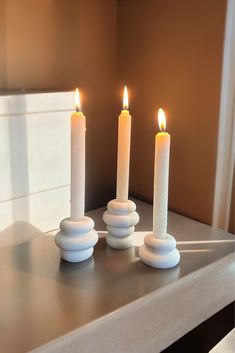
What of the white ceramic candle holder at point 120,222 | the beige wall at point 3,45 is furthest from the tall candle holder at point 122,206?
the beige wall at point 3,45

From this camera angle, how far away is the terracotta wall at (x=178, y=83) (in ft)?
2.71

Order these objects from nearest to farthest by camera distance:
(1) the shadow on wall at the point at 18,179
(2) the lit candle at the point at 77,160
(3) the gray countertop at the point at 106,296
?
(3) the gray countertop at the point at 106,296
(2) the lit candle at the point at 77,160
(1) the shadow on wall at the point at 18,179

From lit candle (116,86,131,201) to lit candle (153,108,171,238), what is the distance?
0.08m

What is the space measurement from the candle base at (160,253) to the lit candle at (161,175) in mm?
12

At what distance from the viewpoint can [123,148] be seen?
2.43ft

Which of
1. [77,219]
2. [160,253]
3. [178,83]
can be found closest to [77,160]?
[77,219]

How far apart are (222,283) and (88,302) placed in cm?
27

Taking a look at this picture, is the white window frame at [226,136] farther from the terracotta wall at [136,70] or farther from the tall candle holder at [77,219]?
the tall candle holder at [77,219]

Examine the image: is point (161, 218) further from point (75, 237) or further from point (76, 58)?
point (76, 58)

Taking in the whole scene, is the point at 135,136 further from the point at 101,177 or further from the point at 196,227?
the point at 196,227

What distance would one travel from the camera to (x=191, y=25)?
0.84 m

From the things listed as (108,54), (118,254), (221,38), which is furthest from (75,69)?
(118,254)

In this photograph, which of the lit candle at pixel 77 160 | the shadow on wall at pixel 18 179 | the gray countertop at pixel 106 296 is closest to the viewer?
the gray countertop at pixel 106 296

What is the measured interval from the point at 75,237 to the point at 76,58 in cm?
44
